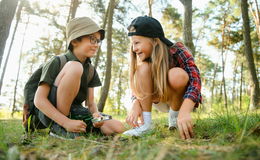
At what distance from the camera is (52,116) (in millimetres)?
1799

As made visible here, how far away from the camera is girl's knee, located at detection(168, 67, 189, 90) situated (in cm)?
185

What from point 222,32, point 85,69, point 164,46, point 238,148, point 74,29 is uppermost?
point 222,32

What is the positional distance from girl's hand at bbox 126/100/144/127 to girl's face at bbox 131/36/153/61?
0.45m

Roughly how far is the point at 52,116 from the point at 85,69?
730mm

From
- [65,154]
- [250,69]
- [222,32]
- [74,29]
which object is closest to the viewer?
[65,154]

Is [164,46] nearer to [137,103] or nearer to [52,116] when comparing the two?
[137,103]

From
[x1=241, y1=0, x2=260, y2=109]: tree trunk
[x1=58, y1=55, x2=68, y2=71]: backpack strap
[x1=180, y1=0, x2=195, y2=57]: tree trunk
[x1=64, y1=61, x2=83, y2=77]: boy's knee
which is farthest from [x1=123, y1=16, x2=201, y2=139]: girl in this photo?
[x1=241, y1=0, x2=260, y2=109]: tree trunk

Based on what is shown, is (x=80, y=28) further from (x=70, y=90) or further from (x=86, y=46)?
(x=70, y=90)

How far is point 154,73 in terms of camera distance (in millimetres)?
1915

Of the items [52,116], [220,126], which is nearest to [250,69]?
[220,126]

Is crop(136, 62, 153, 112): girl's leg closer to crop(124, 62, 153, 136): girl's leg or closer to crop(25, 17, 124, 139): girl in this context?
crop(124, 62, 153, 136): girl's leg

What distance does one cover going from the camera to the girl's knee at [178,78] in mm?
1851

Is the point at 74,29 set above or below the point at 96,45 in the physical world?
above

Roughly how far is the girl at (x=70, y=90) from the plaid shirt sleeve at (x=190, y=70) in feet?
2.75
